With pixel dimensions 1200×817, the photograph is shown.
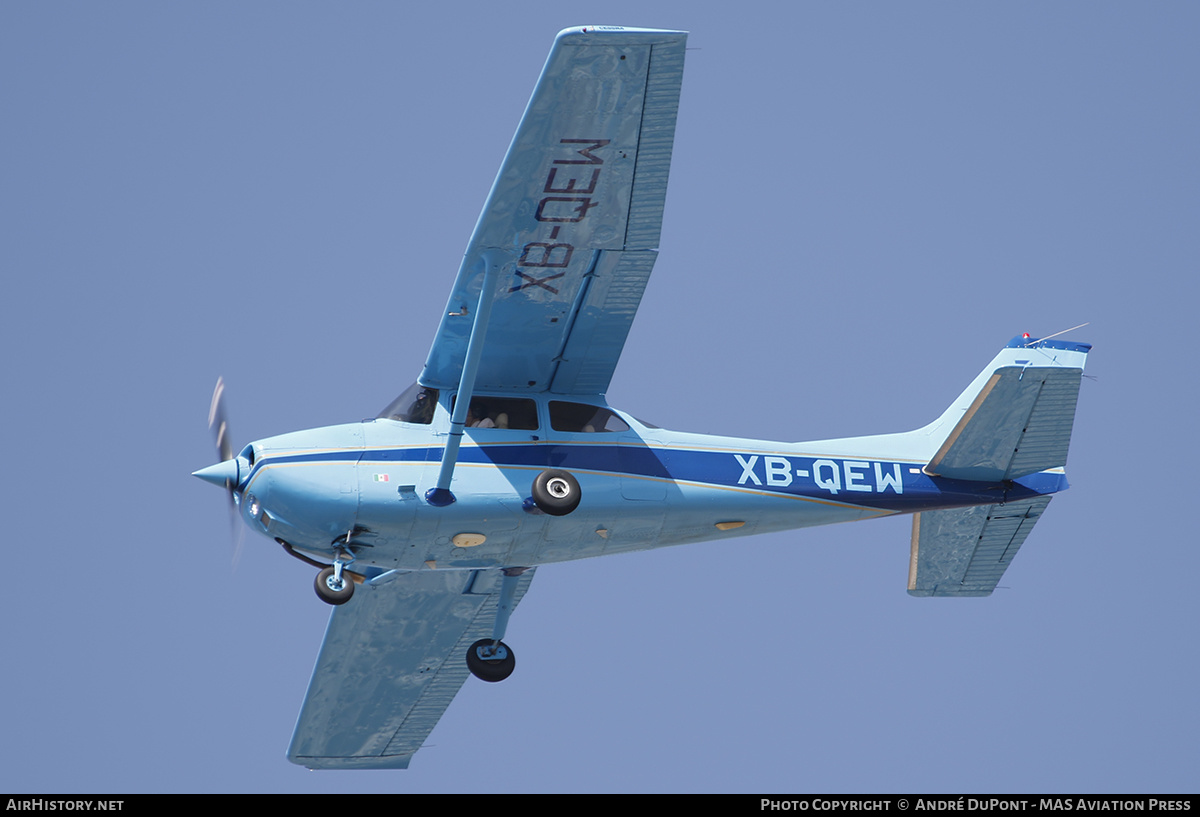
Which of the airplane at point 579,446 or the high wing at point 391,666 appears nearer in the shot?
the airplane at point 579,446

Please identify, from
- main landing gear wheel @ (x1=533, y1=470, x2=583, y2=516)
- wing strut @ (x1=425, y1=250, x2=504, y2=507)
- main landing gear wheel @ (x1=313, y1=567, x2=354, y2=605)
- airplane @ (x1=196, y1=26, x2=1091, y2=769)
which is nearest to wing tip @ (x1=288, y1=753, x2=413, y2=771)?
airplane @ (x1=196, y1=26, x2=1091, y2=769)

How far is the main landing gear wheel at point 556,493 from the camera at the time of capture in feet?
59.4

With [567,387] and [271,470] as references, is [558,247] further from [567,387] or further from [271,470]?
[271,470]

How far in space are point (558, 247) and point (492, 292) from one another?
82 centimetres

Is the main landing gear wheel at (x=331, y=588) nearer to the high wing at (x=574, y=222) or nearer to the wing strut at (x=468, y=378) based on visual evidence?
the wing strut at (x=468, y=378)

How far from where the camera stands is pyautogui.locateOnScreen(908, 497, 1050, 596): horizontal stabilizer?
20.5 m

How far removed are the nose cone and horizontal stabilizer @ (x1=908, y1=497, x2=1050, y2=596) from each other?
7.91m

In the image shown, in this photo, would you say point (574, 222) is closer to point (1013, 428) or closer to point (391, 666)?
point (1013, 428)

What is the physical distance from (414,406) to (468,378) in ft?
3.24

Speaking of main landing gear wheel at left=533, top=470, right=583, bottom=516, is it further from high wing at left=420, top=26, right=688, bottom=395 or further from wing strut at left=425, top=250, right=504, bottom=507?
high wing at left=420, top=26, right=688, bottom=395

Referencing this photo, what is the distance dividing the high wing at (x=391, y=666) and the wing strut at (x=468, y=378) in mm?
3145


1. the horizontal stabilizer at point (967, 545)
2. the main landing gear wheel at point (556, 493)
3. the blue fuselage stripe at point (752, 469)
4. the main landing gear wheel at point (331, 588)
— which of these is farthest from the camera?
the horizontal stabilizer at point (967, 545)

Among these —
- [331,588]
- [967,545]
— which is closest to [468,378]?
[331,588]

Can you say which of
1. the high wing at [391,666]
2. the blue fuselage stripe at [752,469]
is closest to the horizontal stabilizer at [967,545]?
the blue fuselage stripe at [752,469]
